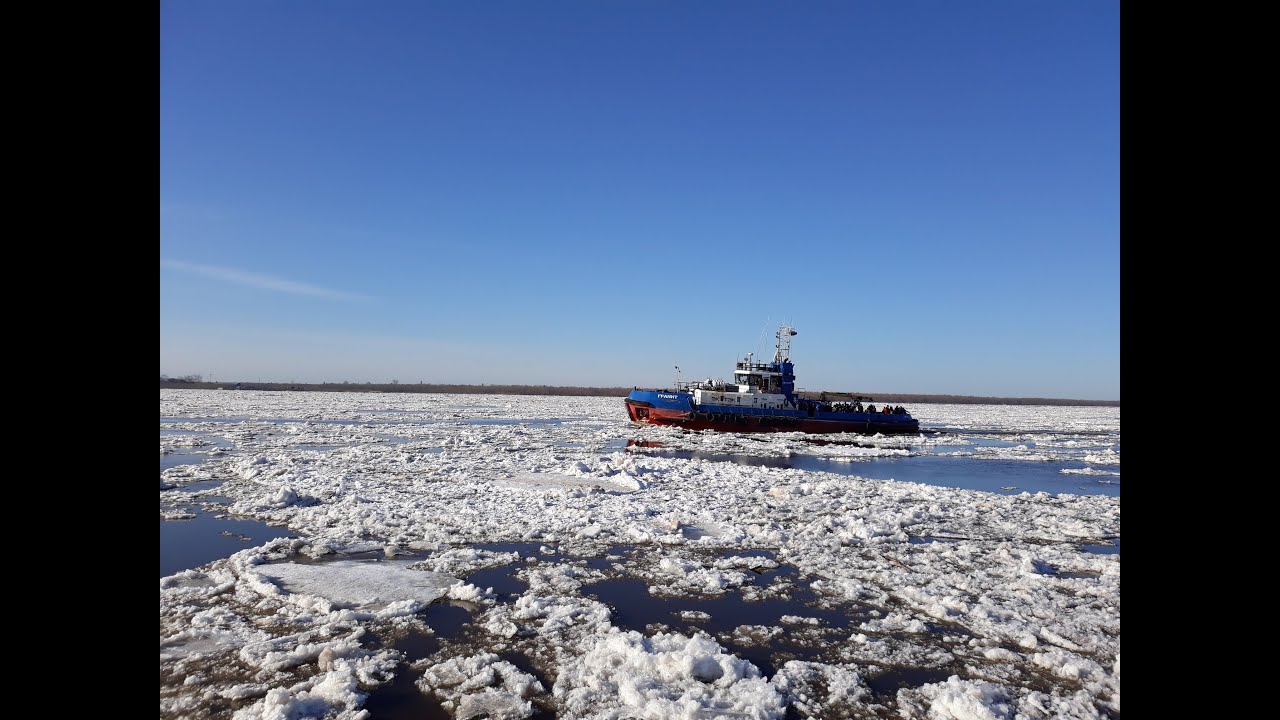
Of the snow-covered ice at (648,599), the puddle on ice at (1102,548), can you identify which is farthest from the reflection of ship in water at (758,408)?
the puddle on ice at (1102,548)

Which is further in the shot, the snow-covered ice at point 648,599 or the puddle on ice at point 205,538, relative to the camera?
the puddle on ice at point 205,538

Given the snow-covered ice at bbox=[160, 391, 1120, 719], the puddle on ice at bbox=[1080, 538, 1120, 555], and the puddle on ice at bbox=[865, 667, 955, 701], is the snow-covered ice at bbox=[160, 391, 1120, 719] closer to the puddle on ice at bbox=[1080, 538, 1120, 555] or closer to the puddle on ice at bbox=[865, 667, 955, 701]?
the puddle on ice at bbox=[865, 667, 955, 701]

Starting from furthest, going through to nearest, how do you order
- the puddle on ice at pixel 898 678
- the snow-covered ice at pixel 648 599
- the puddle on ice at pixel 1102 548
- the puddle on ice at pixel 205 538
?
the puddle on ice at pixel 1102 548 < the puddle on ice at pixel 205 538 < the puddle on ice at pixel 898 678 < the snow-covered ice at pixel 648 599

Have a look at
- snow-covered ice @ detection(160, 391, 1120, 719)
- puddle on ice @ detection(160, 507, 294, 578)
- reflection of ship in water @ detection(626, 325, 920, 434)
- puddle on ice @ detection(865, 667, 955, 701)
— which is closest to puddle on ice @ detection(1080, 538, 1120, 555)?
snow-covered ice @ detection(160, 391, 1120, 719)

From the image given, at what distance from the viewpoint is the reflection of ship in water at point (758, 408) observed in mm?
33312

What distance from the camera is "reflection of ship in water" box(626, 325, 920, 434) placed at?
1312 inches

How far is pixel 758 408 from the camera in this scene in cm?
3412

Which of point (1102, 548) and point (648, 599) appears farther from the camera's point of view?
point (1102, 548)

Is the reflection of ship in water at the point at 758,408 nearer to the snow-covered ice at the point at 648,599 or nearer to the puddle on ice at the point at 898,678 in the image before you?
the snow-covered ice at the point at 648,599

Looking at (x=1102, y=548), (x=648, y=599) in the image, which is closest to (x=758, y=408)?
(x=1102, y=548)

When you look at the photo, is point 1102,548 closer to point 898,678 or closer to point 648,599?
point 898,678
